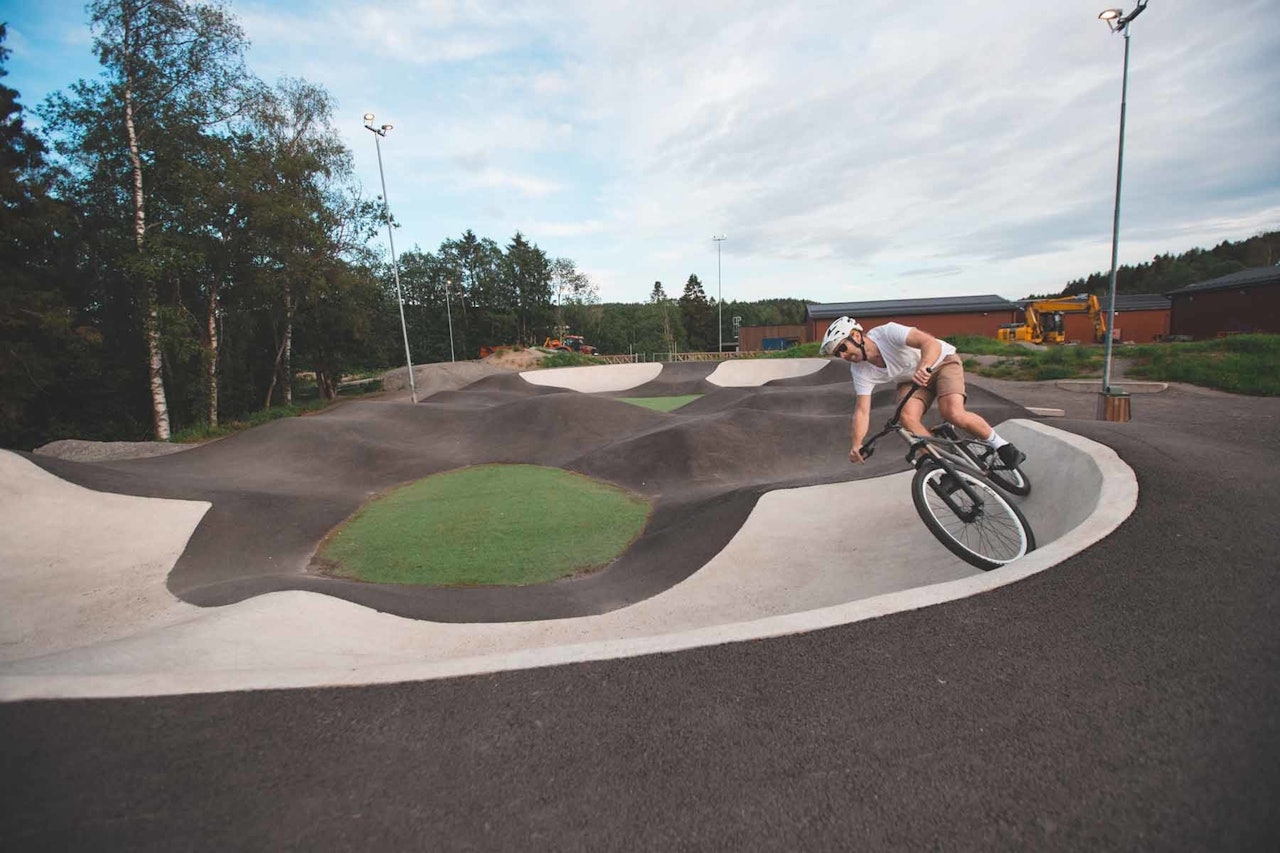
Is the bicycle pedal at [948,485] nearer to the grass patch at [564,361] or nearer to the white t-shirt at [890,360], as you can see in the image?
the white t-shirt at [890,360]

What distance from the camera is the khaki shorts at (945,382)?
4.96 m

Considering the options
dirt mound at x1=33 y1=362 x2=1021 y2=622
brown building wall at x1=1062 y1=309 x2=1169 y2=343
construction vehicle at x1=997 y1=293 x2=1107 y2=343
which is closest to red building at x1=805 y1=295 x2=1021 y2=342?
brown building wall at x1=1062 y1=309 x2=1169 y2=343

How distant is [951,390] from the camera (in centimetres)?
494

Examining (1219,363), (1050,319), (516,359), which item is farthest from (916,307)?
(516,359)

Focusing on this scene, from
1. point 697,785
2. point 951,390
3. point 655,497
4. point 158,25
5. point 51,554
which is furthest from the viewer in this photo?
point 158,25

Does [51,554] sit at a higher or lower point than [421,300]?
lower

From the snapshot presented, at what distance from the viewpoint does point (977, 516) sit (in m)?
4.46

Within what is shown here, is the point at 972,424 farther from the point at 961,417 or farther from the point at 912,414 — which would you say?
the point at 912,414

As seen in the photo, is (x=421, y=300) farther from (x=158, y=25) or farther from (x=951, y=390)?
(x=951, y=390)

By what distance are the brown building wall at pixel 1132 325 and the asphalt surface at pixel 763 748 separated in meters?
45.7

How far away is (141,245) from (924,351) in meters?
25.1

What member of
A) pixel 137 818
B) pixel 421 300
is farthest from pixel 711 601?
pixel 421 300

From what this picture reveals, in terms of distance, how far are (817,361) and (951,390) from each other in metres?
25.4

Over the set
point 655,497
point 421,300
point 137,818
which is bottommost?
point 655,497
